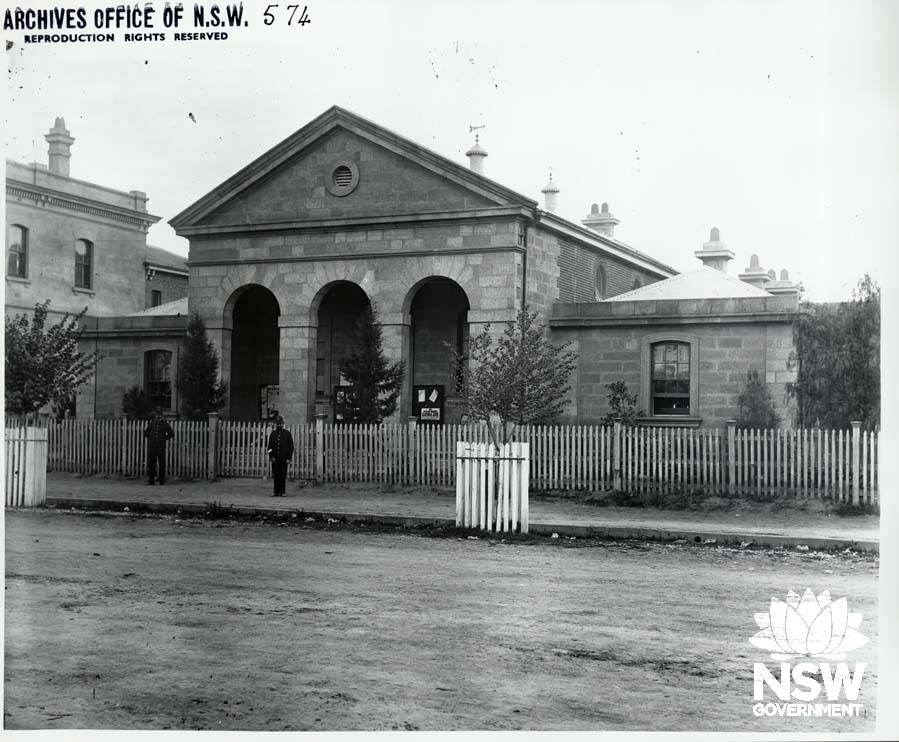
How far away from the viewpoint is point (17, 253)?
73.4ft

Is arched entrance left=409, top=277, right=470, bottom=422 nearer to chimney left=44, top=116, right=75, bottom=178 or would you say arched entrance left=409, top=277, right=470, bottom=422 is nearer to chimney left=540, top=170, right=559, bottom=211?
chimney left=540, top=170, right=559, bottom=211

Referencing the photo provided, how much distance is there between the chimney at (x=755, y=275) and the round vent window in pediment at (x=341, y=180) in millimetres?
17833

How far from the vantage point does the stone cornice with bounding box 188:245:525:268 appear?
26.1 meters

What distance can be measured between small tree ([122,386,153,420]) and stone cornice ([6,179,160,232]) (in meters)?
4.32

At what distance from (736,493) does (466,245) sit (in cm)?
906

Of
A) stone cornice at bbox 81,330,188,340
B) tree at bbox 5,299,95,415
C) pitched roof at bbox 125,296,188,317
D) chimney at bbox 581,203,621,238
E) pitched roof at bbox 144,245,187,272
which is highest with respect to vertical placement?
chimney at bbox 581,203,621,238

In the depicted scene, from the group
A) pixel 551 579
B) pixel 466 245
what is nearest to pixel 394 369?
pixel 466 245

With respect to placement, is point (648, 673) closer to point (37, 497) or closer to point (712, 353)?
point (37, 497)

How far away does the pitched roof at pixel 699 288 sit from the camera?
1086 inches

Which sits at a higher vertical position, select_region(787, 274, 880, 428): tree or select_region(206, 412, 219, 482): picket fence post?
select_region(787, 274, 880, 428): tree

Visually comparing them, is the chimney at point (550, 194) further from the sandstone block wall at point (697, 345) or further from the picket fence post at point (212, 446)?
the picket fence post at point (212, 446)

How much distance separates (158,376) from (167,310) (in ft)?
6.72

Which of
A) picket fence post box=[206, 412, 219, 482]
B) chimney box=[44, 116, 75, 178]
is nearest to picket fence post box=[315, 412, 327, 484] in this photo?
picket fence post box=[206, 412, 219, 482]

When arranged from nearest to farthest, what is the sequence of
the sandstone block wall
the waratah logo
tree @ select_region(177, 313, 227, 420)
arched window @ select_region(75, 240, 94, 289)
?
the waratah logo, the sandstone block wall, arched window @ select_region(75, 240, 94, 289), tree @ select_region(177, 313, 227, 420)
